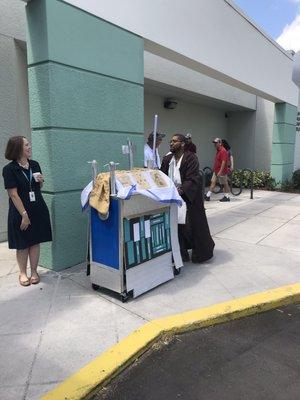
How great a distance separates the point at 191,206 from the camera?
4980 millimetres

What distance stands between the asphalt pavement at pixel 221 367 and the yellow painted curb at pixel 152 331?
69mm

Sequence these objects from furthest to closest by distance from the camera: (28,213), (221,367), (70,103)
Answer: (70,103) → (28,213) → (221,367)

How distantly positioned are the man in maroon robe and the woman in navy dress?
1.70 meters

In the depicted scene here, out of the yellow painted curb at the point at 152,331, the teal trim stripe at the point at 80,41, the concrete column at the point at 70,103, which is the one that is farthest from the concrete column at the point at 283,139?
the yellow painted curb at the point at 152,331

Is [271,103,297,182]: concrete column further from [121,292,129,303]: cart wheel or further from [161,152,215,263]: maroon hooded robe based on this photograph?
[121,292,129,303]: cart wheel

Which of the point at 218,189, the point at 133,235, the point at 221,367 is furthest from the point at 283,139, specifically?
the point at 221,367

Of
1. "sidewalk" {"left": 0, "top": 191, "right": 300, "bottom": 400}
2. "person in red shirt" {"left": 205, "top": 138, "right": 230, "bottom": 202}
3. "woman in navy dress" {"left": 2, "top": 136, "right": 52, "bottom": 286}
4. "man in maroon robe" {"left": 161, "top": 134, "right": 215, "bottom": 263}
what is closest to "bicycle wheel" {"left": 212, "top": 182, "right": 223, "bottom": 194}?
"person in red shirt" {"left": 205, "top": 138, "right": 230, "bottom": 202}

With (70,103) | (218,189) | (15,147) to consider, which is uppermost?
(70,103)

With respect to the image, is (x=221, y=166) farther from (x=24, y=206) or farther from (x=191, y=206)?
(x=24, y=206)

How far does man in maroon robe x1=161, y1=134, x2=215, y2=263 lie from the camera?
16.1 ft

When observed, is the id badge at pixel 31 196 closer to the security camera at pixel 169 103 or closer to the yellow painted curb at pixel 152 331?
the yellow painted curb at pixel 152 331

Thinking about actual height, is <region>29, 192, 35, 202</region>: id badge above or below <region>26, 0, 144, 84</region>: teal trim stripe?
below

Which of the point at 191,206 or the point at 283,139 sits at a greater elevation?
the point at 283,139

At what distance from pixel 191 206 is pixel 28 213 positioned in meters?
1.99
